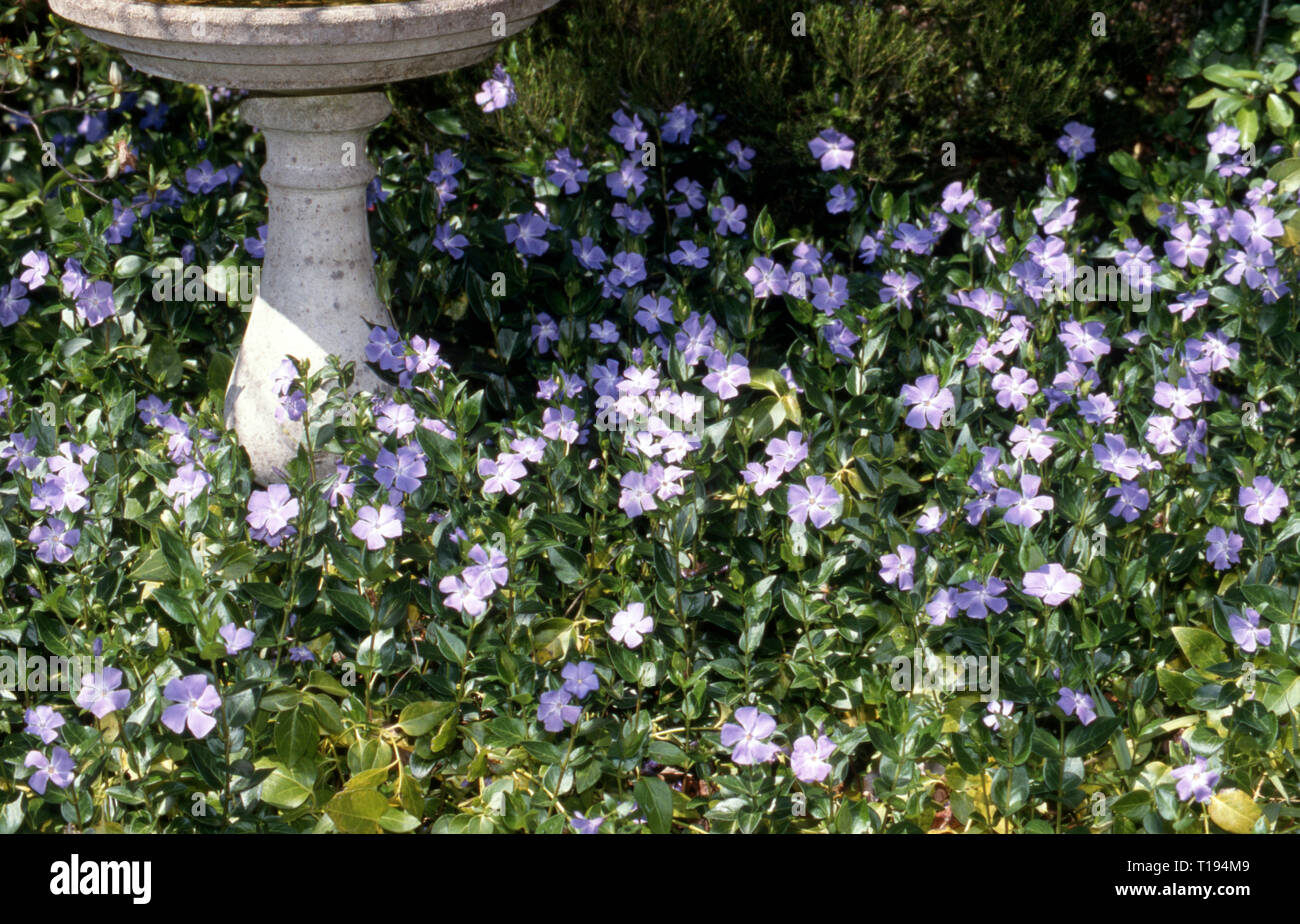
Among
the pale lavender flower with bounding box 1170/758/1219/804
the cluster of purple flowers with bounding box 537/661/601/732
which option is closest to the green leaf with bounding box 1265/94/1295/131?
the pale lavender flower with bounding box 1170/758/1219/804

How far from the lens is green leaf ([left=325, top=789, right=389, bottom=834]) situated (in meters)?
2.29

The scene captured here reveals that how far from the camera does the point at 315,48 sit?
255cm

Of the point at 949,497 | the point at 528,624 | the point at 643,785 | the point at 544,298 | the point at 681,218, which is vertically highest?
the point at 681,218

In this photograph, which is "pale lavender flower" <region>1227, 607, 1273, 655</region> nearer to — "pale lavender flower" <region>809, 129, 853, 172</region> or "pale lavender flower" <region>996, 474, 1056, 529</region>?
"pale lavender flower" <region>996, 474, 1056, 529</region>

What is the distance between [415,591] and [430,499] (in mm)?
162

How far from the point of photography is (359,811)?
2291 millimetres

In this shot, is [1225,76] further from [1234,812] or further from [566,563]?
[566,563]

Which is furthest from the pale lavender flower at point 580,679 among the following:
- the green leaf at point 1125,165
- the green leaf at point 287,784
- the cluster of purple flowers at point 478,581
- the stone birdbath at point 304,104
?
the green leaf at point 1125,165

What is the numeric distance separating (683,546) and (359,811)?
2.28 feet

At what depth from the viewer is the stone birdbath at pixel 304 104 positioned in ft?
8.33

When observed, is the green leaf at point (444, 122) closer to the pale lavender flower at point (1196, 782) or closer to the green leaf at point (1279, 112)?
the green leaf at point (1279, 112)

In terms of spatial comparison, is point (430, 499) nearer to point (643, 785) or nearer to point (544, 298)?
point (643, 785)

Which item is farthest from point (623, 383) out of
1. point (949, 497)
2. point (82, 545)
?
point (82, 545)

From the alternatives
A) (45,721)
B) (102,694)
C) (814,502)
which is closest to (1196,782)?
(814,502)
